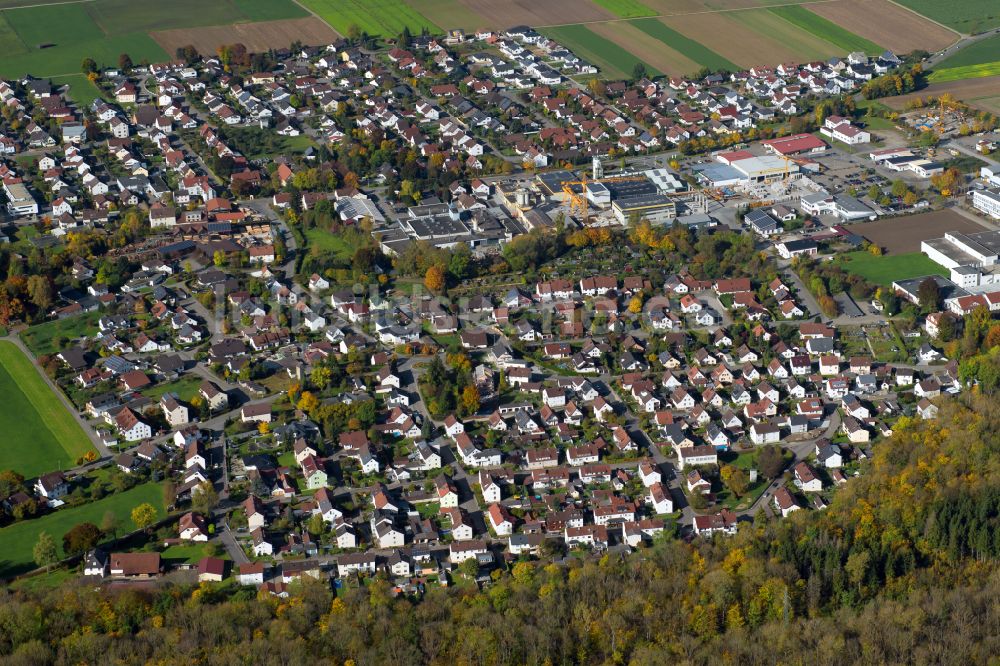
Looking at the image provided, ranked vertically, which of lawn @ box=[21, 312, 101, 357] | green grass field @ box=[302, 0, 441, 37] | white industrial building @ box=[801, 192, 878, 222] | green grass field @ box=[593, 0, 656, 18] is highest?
white industrial building @ box=[801, 192, 878, 222]

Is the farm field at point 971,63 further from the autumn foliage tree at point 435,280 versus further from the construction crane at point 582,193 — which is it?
the autumn foliage tree at point 435,280

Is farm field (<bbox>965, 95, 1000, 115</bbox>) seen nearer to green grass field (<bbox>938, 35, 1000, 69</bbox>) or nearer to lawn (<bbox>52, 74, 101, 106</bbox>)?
green grass field (<bbox>938, 35, 1000, 69</bbox>)

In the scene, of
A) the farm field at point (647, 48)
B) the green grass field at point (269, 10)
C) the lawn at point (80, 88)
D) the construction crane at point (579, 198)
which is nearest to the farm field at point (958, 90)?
the farm field at point (647, 48)

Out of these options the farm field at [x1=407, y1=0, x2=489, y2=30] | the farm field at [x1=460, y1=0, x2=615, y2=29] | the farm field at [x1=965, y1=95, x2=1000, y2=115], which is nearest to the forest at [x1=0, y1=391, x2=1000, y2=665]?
the farm field at [x1=965, y1=95, x2=1000, y2=115]

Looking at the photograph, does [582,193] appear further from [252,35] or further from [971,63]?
[252,35]

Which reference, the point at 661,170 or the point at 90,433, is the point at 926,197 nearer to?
the point at 661,170

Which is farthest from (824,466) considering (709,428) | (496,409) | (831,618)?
(496,409)
